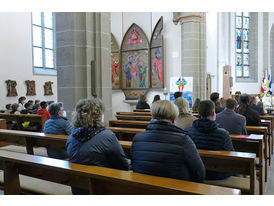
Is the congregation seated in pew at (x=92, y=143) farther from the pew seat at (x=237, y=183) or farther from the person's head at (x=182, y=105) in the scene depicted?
the person's head at (x=182, y=105)

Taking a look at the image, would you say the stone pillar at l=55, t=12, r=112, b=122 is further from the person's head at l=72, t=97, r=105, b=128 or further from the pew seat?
the pew seat

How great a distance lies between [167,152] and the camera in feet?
6.61

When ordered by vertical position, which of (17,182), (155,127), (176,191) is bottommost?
(17,182)

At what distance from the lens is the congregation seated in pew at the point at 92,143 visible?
220cm

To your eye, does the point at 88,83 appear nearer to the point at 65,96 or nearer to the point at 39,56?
the point at 65,96

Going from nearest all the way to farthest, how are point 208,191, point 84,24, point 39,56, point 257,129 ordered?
1. point 208,191
2. point 257,129
3. point 84,24
4. point 39,56

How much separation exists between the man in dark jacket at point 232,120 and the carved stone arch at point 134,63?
8.61 m

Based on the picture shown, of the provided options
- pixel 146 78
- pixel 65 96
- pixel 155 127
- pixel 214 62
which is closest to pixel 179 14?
pixel 146 78

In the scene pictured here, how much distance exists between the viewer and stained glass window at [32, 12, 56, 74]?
12.2 m

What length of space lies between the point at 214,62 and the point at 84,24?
387 inches

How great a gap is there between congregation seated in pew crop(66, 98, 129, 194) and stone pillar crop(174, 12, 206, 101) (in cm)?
884

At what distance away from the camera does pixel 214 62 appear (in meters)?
14.1

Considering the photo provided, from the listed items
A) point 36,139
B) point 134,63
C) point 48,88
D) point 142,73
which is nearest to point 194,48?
point 142,73

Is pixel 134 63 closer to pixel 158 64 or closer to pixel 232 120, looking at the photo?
pixel 158 64
